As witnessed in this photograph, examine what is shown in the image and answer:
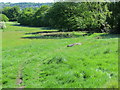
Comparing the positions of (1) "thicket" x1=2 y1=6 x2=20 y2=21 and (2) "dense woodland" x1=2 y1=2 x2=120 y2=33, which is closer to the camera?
(2) "dense woodland" x1=2 y1=2 x2=120 y2=33

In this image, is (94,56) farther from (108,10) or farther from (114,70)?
(108,10)

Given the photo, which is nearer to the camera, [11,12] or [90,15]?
[90,15]

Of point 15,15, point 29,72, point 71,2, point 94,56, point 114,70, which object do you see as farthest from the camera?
point 15,15

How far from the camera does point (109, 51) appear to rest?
15070 millimetres

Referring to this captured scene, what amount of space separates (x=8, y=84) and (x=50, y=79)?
8.51 ft

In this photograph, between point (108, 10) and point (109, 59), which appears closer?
point (109, 59)

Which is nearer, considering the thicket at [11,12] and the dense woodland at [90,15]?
the dense woodland at [90,15]

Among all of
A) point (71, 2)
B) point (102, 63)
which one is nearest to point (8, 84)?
point (102, 63)

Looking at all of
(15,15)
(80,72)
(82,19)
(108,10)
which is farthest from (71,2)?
(15,15)

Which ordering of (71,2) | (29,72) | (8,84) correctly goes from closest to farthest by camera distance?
(8,84) < (29,72) < (71,2)

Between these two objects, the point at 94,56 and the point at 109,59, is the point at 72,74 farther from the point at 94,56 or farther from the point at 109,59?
the point at 94,56

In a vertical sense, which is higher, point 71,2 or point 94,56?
point 71,2

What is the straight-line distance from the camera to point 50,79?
37.2 feet

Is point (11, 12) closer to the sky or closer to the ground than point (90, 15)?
closer to the ground
